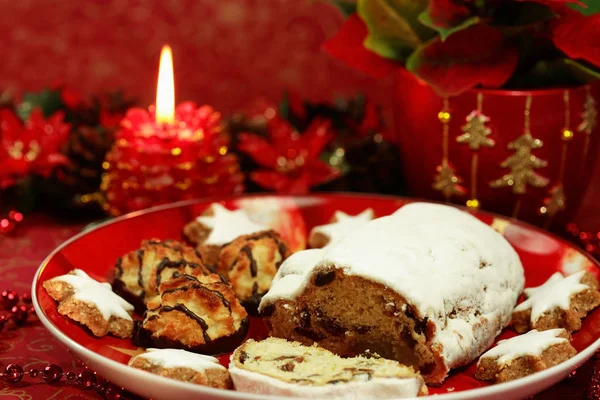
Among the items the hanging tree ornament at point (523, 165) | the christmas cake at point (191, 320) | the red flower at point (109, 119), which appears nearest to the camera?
the christmas cake at point (191, 320)

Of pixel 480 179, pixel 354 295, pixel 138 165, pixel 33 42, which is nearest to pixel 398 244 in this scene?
pixel 354 295

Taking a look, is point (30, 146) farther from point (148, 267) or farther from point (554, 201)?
point (554, 201)

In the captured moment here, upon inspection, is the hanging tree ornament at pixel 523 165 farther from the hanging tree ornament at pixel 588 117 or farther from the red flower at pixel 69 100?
the red flower at pixel 69 100

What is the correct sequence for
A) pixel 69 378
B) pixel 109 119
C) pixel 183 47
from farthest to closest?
pixel 183 47
pixel 109 119
pixel 69 378

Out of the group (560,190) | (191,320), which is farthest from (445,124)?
(191,320)

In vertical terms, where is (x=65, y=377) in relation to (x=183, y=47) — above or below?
below

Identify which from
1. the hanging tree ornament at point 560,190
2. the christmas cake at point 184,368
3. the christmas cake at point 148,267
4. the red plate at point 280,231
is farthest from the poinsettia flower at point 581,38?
the christmas cake at point 184,368

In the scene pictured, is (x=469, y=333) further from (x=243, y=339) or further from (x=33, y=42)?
(x=33, y=42)
